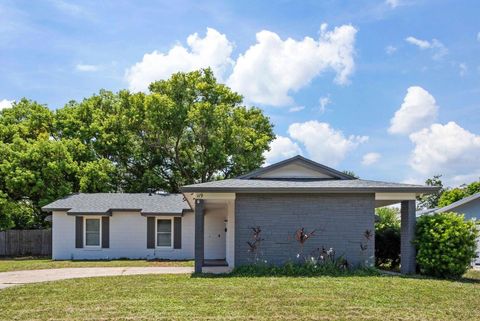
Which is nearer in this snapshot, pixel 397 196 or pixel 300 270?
pixel 300 270

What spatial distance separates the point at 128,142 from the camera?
31.6 metres

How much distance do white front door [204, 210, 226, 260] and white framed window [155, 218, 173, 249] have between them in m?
1.69

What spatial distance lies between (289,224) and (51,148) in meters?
17.6

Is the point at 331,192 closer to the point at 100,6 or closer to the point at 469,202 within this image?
the point at 100,6

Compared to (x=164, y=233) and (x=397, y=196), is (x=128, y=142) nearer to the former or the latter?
(x=164, y=233)

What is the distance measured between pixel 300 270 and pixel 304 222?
161 cm

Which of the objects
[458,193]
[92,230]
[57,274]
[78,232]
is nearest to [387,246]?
[57,274]

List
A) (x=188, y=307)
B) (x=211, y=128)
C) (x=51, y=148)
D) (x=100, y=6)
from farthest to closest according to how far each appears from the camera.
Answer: (x=211, y=128), (x=51, y=148), (x=100, y=6), (x=188, y=307)

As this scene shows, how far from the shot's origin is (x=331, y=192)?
14.8 metres

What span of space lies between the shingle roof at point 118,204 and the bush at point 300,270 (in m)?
9.04

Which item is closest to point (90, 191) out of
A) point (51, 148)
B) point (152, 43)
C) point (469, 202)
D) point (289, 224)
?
point (51, 148)

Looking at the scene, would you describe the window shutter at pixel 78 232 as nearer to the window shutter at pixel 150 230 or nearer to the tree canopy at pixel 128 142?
the window shutter at pixel 150 230

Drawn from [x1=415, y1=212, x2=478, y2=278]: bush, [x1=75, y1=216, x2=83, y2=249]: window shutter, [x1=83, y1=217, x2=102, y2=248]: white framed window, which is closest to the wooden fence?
[x1=75, y1=216, x2=83, y2=249]: window shutter

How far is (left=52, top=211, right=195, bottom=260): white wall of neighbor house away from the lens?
911 inches
